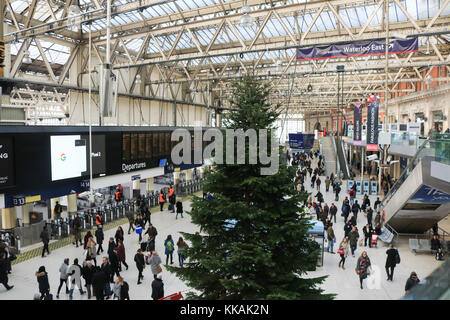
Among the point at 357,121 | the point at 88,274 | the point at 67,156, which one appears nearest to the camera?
the point at 88,274

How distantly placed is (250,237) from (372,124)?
56.8 ft

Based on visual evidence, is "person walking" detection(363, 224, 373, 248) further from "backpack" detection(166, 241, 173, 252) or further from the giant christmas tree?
the giant christmas tree

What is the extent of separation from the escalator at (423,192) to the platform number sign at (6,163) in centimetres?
1404

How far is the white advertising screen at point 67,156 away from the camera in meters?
13.1

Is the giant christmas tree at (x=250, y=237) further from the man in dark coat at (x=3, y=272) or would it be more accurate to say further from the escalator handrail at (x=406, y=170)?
the escalator handrail at (x=406, y=170)

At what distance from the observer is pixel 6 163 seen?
1143 centimetres

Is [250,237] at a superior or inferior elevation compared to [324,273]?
superior

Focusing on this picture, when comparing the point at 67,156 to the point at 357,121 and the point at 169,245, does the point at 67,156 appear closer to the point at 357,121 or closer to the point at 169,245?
the point at 169,245

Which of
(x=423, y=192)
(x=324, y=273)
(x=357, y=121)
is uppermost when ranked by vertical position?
(x=357, y=121)

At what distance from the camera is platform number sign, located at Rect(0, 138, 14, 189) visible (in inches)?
444

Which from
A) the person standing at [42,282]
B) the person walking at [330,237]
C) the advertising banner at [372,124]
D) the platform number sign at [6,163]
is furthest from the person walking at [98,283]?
the advertising banner at [372,124]

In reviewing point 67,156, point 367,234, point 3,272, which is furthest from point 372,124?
point 3,272

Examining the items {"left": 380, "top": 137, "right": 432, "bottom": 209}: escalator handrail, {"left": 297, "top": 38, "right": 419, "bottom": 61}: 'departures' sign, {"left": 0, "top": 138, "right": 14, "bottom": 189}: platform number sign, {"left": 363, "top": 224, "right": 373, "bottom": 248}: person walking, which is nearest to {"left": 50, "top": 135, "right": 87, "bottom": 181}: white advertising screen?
{"left": 0, "top": 138, "right": 14, "bottom": 189}: platform number sign

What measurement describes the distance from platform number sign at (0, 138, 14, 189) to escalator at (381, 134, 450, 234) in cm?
1404
